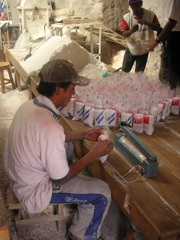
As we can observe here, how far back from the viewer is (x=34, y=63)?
465cm

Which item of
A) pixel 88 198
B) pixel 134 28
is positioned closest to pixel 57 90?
pixel 88 198

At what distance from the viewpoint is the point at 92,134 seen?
2182mm

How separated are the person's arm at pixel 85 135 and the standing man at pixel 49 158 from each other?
283 millimetres

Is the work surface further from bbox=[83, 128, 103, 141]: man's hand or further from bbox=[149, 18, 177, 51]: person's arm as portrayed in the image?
bbox=[149, 18, 177, 51]: person's arm

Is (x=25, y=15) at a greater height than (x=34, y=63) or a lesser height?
greater

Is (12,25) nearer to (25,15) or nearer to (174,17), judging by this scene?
(25,15)

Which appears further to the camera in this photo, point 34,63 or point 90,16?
point 90,16

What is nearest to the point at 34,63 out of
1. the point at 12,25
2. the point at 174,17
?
the point at 174,17

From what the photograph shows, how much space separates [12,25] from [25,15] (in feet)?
6.29

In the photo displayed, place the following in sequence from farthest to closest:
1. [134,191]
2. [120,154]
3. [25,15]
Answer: [25,15], [120,154], [134,191]

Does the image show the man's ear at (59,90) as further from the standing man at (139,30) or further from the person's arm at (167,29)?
the standing man at (139,30)

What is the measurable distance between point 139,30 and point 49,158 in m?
3.15

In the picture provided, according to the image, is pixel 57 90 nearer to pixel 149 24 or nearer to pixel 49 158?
pixel 49 158

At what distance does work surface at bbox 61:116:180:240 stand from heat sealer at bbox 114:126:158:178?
40mm
